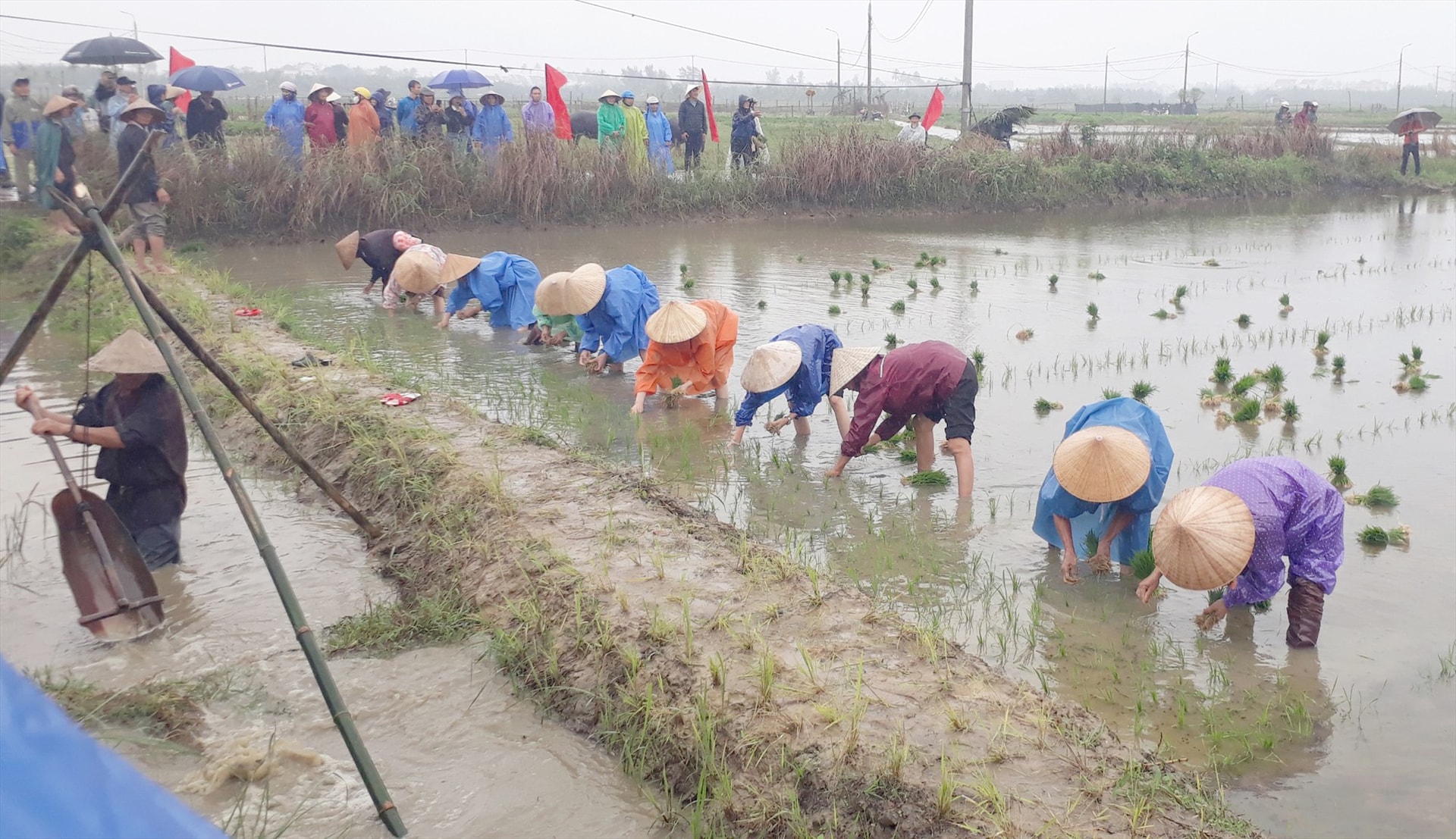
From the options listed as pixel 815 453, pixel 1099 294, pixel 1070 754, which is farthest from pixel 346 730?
pixel 1099 294

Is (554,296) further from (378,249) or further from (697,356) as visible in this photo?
(378,249)

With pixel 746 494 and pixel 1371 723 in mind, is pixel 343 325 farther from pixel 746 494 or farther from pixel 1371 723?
pixel 1371 723

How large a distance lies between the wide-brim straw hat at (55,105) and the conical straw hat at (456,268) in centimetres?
325

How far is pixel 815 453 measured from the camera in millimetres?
6918

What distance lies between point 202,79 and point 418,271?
9195 mm

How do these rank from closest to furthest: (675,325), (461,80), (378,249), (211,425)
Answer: (211,425)
(675,325)
(378,249)
(461,80)

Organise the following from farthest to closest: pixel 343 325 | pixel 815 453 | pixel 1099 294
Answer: pixel 1099 294
pixel 343 325
pixel 815 453

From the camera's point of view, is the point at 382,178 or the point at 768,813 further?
the point at 382,178

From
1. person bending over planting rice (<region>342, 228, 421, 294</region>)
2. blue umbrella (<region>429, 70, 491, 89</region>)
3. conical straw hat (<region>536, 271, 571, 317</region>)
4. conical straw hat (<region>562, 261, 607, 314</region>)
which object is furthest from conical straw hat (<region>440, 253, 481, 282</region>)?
blue umbrella (<region>429, 70, 491, 89</region>)

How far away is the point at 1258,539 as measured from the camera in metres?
4.30

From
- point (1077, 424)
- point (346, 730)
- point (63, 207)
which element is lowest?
point (346, 730)

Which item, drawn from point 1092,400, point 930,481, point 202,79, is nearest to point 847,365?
point 930,481

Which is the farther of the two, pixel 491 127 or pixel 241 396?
pixel 491 127

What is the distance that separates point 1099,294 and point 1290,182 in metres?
14.2
